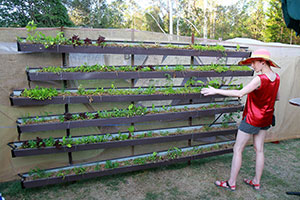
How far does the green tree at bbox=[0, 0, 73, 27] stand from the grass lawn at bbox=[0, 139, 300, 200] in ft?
47.3

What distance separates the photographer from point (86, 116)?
2883mm

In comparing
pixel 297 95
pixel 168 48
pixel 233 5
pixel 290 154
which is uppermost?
pixel 233 5

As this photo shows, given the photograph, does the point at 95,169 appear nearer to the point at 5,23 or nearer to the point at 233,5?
the point at 5,23

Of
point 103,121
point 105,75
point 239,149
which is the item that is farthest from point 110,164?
point 239,149

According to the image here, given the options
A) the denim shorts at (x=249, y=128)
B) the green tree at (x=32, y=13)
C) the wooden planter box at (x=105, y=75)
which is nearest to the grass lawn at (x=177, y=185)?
the denim shorts at (x=249, y=128)

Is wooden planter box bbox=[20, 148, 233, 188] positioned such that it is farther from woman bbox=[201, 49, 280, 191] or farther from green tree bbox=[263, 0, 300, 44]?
green tree bbox=[263, 0, 300, 44]

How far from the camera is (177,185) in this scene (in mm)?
3068

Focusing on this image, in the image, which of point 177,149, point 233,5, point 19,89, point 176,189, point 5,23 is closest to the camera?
point 19,89

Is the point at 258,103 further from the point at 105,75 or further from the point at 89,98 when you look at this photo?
the point at 89,98

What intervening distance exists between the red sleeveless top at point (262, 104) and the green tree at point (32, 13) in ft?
49.7

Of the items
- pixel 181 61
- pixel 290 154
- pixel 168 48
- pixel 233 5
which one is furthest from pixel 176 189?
Answer: pixel 233 5

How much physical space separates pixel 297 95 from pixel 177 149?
3.33 metres

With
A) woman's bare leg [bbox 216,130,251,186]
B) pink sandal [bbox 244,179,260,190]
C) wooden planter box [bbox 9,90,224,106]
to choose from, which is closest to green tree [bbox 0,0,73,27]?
wooden planter box [bbox 9,90,224,106]

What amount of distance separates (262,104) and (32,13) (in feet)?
58.3
